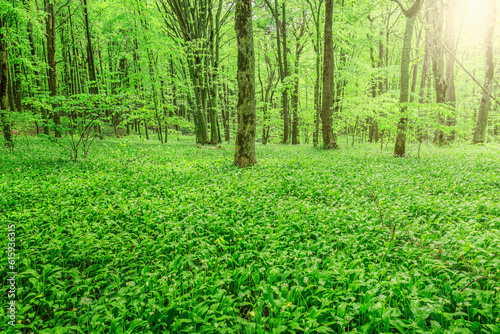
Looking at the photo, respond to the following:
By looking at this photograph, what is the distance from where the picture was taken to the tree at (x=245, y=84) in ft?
26.0

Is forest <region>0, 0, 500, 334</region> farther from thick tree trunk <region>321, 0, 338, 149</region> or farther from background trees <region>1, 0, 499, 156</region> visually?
thick tree trunk <region>321, 0, 338, 149</region>

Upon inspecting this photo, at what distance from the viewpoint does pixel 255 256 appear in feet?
10.6

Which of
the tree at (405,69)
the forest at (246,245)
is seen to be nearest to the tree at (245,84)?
the forest at (246,245)

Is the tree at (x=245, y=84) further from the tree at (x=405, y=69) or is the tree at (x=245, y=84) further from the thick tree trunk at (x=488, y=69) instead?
the thick tree trunk at (x=488, y=69)

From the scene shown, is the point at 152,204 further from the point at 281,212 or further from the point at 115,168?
the point at 115,168

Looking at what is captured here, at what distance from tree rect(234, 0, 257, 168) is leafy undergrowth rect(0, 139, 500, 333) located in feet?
8.58

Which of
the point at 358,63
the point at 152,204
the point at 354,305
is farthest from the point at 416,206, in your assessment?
the point at 358,63

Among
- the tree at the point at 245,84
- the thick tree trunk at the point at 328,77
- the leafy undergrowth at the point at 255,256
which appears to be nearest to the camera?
the leafy undergrowth at the point at 255,256

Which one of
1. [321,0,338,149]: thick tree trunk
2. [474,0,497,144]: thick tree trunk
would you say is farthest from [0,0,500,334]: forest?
[474,0,497,144]: thick tree trunk

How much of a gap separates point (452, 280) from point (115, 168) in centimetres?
859

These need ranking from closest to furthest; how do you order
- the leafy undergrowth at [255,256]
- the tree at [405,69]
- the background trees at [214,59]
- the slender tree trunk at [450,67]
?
the leafy undergrowth at [255,256] → the tree at [405,69] → the background trees at [214,59] → the slender tree trunk at [450,67]

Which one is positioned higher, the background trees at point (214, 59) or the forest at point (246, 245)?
the background trees at point (214, 59)

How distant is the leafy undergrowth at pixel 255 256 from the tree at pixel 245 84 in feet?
8.58

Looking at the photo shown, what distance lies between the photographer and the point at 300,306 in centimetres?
240
